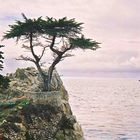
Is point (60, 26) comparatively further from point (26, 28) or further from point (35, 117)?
point (35, 117)

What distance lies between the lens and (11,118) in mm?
51438

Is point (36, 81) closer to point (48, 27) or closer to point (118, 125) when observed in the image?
point (48, 27)

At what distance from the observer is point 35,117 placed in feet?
175

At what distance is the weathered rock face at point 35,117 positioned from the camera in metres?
50.9

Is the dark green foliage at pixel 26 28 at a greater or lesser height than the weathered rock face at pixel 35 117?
greater

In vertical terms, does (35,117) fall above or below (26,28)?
below

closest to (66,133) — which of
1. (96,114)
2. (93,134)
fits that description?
(93,134)

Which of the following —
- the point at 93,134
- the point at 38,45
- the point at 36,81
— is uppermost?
the point at 38,45

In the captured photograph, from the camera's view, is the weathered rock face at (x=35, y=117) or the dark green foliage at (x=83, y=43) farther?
the dark green foliage at (x=83, y=43)

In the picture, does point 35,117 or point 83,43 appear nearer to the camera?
point 35,117

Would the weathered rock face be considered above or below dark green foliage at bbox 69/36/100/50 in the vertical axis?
below

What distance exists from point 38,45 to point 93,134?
1351 inches

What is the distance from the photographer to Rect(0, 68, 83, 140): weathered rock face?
50906 millimetres

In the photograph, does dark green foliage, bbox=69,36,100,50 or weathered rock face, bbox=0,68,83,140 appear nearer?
weathered rock face, bbox=0,68,83,140
